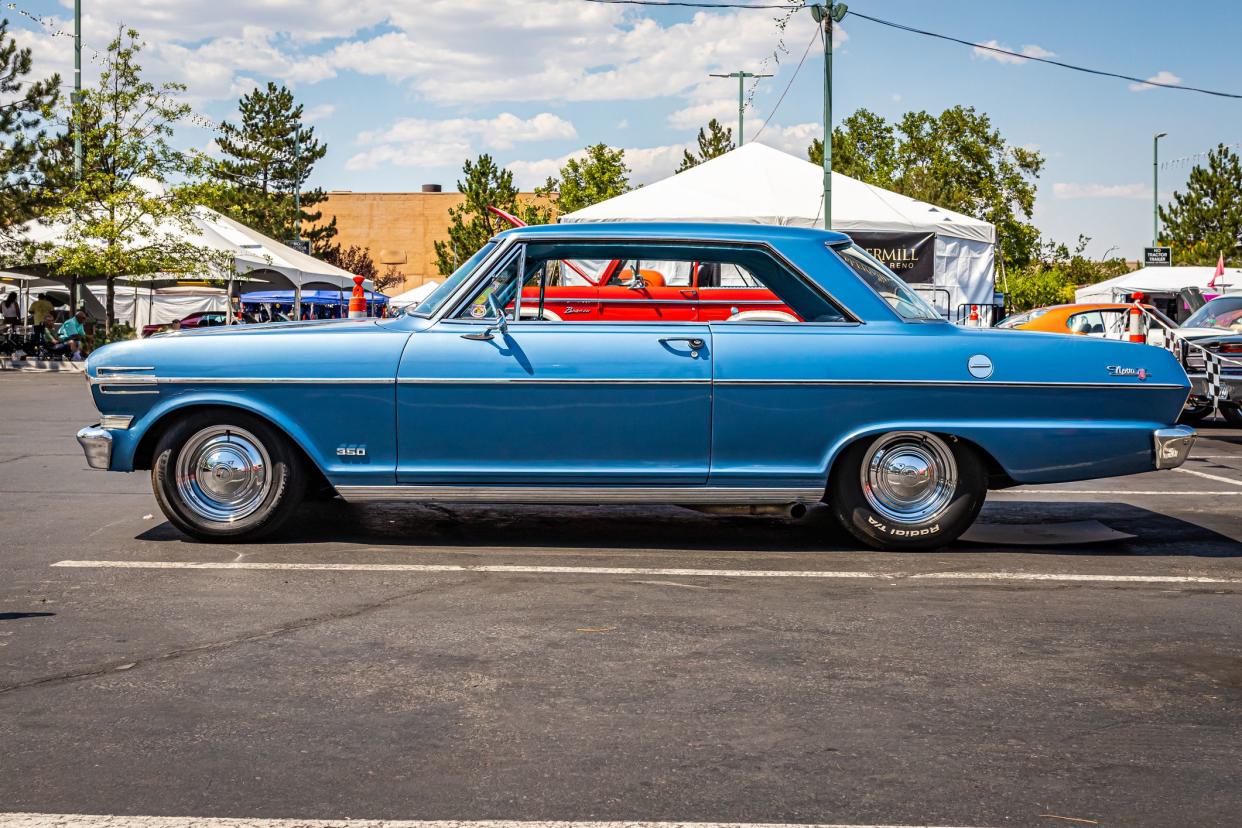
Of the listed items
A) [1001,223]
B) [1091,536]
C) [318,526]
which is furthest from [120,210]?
[1001,223]

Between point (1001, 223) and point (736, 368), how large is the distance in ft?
171

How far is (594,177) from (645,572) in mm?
45990

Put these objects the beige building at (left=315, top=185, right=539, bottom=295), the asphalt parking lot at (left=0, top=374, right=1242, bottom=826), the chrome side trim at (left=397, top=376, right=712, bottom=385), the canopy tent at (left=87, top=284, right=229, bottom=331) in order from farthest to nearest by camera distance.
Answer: the beige building at (left=315, top=185, right=539, bottom=295) → the canopy tent at (left=87, top=284, right=229, bottom=331) → the chrome side trim at (left=397, top=376, right=712, bottom=385) → the asphalt parking lot at (left=0, top=374, right=1242, bottom=826)

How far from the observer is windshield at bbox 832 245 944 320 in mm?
6676

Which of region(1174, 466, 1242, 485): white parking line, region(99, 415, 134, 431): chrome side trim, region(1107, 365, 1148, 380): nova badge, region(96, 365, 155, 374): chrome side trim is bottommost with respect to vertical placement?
region(1174, 466, 1242, 485): white parking line

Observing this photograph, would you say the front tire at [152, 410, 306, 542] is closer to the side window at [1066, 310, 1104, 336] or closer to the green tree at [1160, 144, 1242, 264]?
the side window at [1066, 310, 1104, 336]

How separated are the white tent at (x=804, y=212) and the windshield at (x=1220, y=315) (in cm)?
367

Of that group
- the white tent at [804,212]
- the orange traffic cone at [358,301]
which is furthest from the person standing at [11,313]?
the orange traffic cone at [358,301]

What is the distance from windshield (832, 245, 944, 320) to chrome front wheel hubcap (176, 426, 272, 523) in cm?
304

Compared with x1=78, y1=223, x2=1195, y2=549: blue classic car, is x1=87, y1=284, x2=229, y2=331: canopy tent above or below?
above

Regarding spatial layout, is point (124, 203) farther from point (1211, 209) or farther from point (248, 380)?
point (1211, 209)

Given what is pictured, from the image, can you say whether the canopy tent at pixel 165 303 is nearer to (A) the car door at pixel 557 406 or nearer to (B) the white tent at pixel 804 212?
(B) the white tent at pixel 804 212

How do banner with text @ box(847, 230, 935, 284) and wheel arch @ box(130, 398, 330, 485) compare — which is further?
banner with text @ box(847, 230, 935, 284)

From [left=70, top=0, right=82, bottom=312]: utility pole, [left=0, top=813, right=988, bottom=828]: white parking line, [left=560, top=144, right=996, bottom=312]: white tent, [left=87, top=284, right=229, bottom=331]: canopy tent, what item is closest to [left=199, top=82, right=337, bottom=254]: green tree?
[left=87, top=284, right=229, bottom=331]: canopy tent
